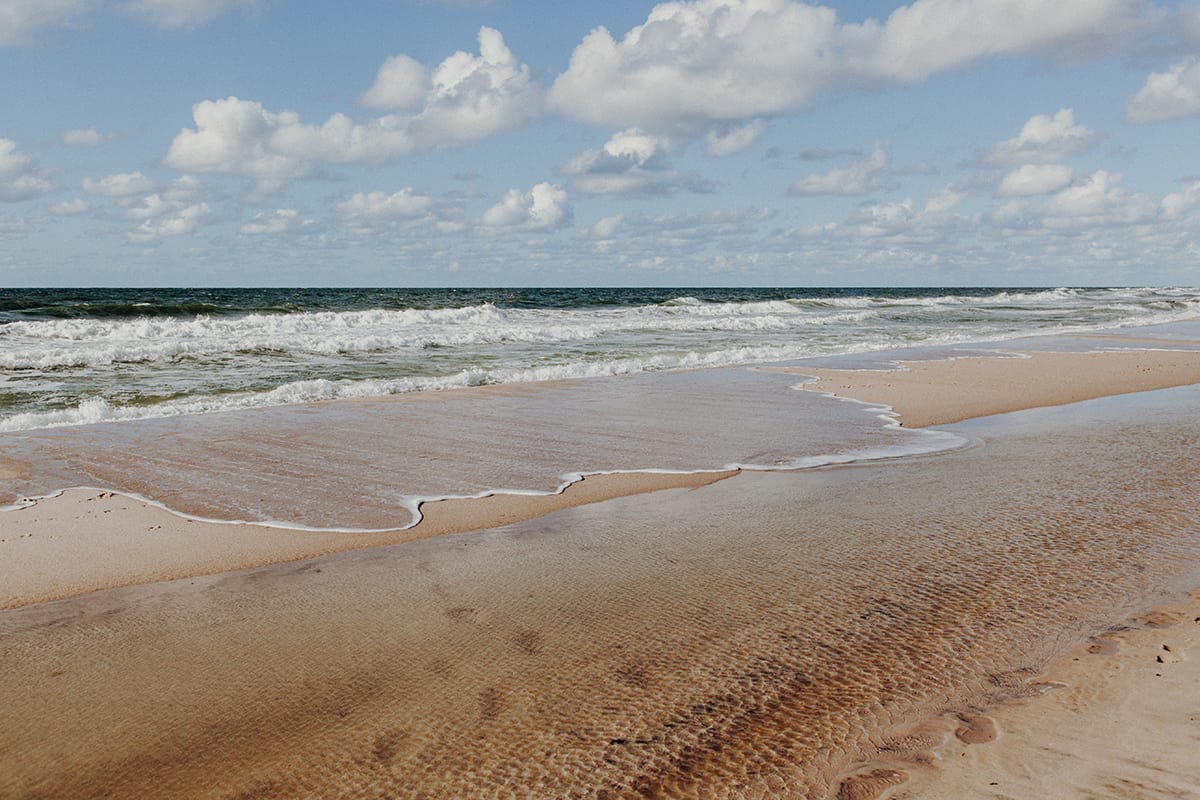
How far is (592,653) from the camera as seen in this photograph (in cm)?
343

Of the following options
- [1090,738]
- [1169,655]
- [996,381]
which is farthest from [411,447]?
[996,381]

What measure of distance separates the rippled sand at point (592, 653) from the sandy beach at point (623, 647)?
0.01 meters

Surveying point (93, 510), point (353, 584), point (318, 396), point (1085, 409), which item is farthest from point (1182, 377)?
point (93, 510)

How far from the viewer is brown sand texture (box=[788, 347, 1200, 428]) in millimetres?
10844

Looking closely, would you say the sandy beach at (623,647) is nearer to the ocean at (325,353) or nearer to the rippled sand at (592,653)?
the rippled sand at (592,653)

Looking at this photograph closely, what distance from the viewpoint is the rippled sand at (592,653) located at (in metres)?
2.65

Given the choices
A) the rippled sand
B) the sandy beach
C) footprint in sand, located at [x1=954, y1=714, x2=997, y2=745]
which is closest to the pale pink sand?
the sandy beach

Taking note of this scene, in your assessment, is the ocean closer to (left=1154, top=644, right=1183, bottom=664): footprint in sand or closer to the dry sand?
the dry sand

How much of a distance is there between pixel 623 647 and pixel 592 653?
134 mm

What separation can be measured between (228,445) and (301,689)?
5661mm

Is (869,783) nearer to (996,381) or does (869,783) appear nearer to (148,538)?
(148,538)

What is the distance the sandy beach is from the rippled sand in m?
0.01

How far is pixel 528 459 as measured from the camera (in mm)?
7625

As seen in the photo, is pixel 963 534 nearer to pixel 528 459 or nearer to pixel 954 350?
pixel 528 459
